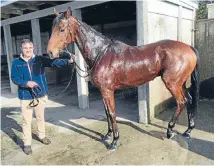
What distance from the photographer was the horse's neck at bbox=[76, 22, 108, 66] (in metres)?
3.39

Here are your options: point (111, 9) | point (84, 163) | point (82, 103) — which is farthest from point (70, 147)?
point (111, 9)

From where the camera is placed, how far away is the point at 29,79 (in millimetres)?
3467

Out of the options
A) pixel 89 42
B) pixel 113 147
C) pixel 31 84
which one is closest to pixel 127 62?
pixel 89 42

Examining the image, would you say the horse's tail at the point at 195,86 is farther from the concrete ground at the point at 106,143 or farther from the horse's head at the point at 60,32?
the horse's head at the point at 60,32

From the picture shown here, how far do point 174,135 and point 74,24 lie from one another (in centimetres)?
236

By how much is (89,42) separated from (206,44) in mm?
3789

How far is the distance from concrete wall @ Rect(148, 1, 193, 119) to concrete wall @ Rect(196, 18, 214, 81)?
0.63m

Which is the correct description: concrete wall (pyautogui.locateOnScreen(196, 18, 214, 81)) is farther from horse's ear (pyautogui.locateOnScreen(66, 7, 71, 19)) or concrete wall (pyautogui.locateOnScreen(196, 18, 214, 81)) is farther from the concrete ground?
horse's ear (pyautogui.locateOnScreen(66, 7, 71, 19))

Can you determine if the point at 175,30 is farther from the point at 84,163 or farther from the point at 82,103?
the point at 84,163

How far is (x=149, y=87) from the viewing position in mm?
4445

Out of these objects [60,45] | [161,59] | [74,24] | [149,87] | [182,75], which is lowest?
[149,87]

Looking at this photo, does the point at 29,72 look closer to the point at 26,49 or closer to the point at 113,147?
the point at 26,49

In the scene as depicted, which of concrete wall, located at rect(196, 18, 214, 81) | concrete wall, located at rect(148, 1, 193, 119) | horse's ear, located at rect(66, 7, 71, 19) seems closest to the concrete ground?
concrete wall, located at rect(148, 1, 193, 119)

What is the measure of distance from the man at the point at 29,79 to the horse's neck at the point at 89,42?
0.27 meters
